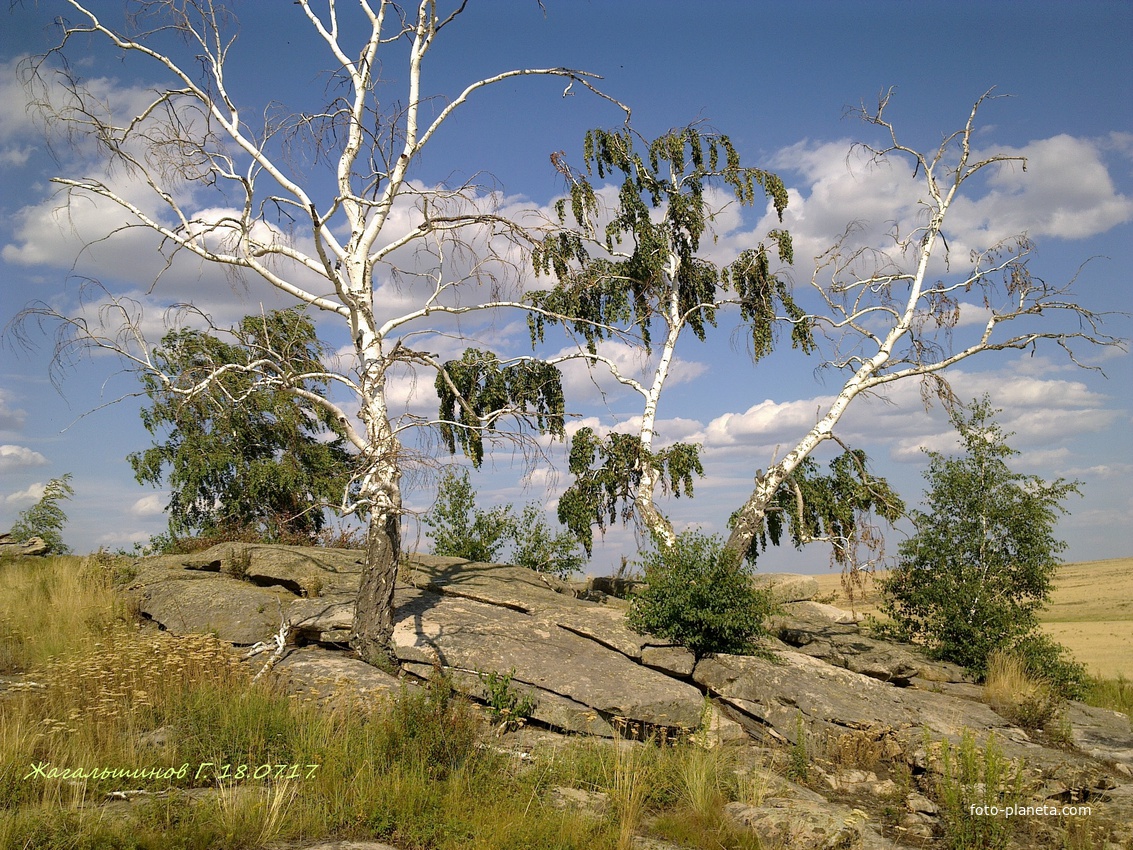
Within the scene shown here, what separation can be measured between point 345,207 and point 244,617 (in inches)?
256

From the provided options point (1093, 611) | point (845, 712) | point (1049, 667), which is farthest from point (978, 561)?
point (1093, 611)

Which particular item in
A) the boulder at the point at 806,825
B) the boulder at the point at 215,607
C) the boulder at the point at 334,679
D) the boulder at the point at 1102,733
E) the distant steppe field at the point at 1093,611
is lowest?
the distant steppe field at the point at 1093,611

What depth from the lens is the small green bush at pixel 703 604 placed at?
40.3 ft

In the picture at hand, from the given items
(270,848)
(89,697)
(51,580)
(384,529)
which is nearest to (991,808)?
(270,848)

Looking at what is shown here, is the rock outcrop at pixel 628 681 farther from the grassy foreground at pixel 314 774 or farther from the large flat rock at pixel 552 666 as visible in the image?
the grassy foreground at pixel 314 774

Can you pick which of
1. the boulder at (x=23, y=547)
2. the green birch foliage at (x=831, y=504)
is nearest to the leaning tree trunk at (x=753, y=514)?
the green birch foliage at (x=831, y=504)

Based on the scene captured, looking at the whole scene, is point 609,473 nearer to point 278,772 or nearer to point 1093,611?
point 278,772

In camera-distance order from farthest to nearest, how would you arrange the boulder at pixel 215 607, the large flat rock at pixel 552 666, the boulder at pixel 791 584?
the boulder at pixel 791 584, the boulder at pixel 215 607, the large flat rock at pixel 552 666

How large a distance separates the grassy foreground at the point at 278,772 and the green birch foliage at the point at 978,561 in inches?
363

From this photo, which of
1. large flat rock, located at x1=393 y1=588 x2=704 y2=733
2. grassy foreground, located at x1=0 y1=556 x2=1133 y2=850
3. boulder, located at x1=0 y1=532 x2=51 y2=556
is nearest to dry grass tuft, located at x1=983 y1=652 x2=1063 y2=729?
grassy foreground, located at x1=0 y1=556 x2=1133 y2=850

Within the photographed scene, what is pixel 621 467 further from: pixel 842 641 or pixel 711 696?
pixel 711 696

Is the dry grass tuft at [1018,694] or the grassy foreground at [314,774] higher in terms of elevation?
the grassy foreground at [314,774]

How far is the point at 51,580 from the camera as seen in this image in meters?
15.0

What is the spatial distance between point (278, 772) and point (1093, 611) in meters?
48.0
